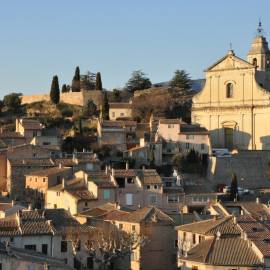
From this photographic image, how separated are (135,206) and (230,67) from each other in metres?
23.2

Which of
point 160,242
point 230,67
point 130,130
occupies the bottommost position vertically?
point 160,242

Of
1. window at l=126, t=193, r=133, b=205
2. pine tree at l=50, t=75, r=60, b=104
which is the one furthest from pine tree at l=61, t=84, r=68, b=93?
window at l=126, t=193, r=133, b=205

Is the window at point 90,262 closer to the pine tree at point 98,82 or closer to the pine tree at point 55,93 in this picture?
the pine tree at point 55,93

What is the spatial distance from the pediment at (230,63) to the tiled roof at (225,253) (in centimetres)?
3617

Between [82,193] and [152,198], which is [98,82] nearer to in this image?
[152,198]

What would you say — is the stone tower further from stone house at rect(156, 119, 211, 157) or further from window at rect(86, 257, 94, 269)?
window at rect(86, 257, 94, 269)

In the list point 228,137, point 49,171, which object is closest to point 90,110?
point 228,137

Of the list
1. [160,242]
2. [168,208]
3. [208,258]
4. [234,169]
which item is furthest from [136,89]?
[208,258]

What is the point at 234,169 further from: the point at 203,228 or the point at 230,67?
the point at 203,228

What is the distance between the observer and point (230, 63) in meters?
78.9

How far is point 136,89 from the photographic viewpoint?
9406 cm

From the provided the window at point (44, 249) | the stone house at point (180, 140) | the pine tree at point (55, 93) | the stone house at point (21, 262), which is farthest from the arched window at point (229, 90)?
the stone house at point (21, 262)

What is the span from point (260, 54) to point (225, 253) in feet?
146

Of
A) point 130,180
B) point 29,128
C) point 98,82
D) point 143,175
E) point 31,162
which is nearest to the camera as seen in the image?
point 130,180
